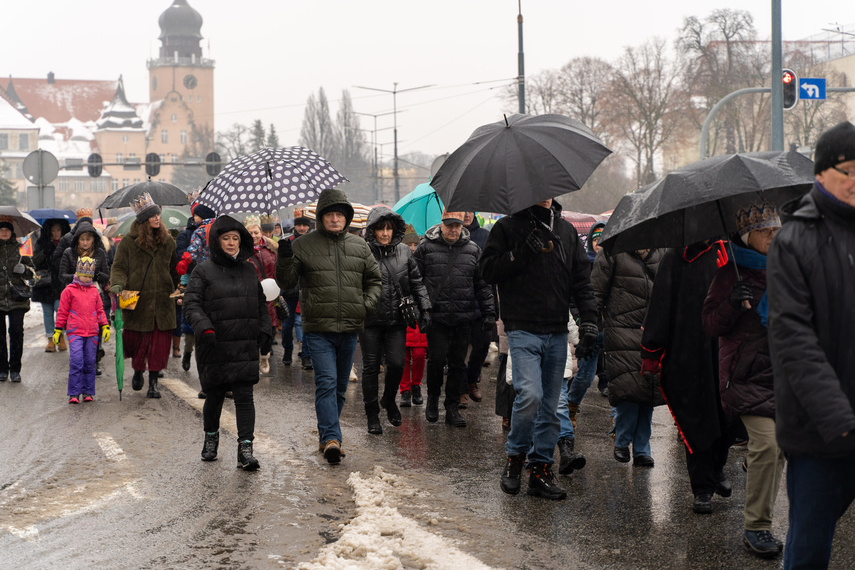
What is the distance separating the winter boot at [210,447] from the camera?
756 centimetres

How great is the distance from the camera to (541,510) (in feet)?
20.2

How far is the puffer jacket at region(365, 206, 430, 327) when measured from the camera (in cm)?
884

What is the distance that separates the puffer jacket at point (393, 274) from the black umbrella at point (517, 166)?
2.43 m

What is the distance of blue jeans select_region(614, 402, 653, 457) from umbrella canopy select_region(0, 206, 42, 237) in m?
7.73

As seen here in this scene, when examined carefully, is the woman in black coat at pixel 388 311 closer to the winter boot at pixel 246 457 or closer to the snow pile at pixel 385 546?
the winter boot at pixel 246 457

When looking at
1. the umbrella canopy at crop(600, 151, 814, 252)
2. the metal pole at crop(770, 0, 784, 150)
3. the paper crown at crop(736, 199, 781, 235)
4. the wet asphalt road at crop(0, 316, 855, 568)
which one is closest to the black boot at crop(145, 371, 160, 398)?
the wet asphalt road at crop(0, 316, 855, 568)

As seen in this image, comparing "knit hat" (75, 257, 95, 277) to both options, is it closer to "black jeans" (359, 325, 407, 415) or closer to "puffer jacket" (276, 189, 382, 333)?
"black jeans" (359, 325, 407, 415)

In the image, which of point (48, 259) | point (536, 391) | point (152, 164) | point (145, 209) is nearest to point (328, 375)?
point (536, 391)

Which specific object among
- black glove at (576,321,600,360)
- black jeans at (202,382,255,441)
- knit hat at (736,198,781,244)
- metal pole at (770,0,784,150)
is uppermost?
metal pole at (770,0,784,150)

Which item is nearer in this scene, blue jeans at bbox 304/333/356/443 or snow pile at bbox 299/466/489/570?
snow pile at bbox 299/466/489/570

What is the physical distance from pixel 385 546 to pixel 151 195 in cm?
804

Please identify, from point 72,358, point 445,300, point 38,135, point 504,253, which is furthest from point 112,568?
point 38,135

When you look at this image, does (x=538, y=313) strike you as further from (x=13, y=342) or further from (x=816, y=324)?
(x=13, y=342)

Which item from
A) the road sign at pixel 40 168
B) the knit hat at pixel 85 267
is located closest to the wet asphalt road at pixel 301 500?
the knit hat at pixel 85 267
